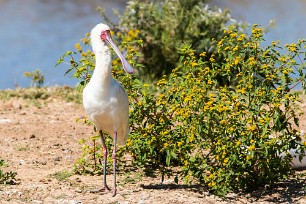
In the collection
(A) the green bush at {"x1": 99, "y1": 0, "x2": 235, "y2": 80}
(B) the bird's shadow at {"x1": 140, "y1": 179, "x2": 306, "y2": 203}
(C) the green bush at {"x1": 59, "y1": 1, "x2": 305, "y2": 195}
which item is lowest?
(B) the bird's shadow at {"x1": 140, "y1": 179, "x2": 306, "y2": 203}

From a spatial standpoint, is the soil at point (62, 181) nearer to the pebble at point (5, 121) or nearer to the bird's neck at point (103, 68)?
the pebble at point (5, 121)

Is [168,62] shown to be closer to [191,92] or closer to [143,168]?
[143,168]

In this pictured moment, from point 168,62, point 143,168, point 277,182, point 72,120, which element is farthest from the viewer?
point 168,62

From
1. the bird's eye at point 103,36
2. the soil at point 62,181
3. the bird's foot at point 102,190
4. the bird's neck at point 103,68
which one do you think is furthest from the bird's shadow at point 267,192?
the bird's eye at point 103,36

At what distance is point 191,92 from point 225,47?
573mm

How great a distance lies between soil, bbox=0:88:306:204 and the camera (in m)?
6.64

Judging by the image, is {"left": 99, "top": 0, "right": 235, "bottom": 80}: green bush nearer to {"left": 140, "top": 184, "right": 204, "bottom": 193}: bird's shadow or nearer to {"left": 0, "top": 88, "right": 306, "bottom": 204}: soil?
{"left": 0, "top": 88, "right": 306, "bottom": 204}: soil

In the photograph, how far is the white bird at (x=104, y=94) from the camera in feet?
21.9

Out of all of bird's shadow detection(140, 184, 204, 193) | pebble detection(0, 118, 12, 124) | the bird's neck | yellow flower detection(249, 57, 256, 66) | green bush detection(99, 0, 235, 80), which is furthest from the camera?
green bush detection(99, 0, 235, 80)

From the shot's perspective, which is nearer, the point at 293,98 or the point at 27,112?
the point at 293,98

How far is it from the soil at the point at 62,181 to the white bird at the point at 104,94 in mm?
329

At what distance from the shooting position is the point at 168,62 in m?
14.8

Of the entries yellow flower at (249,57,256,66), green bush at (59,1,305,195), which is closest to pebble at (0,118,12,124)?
green bush at (59,1,305,195)

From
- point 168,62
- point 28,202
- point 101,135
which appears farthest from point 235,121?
point 168,62
